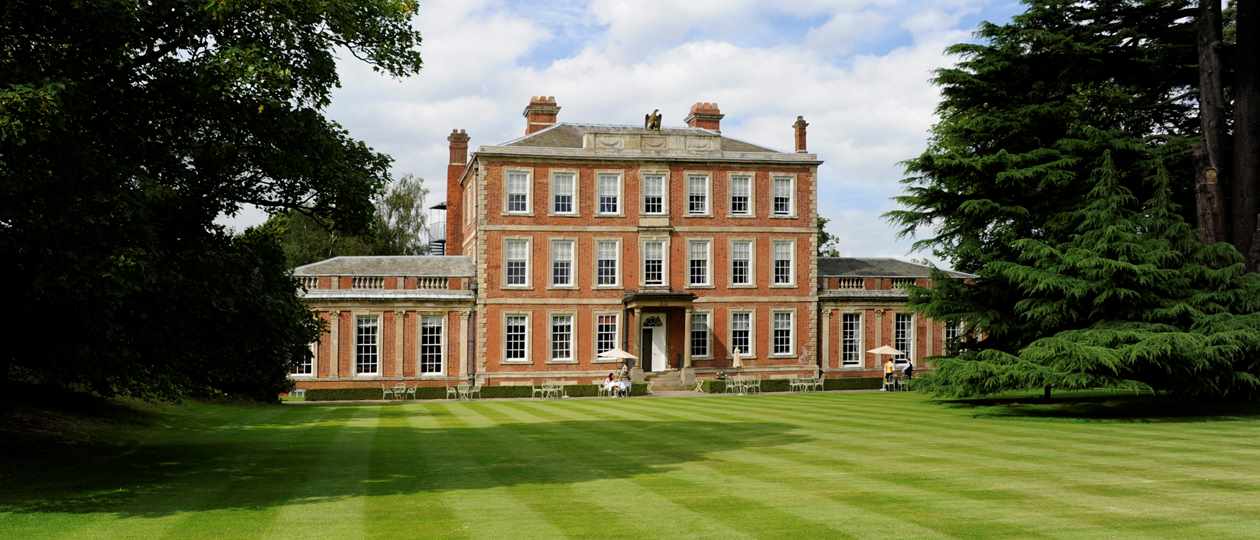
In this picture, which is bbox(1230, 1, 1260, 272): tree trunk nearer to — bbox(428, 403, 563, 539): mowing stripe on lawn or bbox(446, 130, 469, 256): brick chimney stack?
bbox(428, 403, 563, 539): mowing stripe on lawn

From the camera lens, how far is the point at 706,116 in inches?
1935

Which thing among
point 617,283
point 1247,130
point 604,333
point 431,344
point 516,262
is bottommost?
A: point 431,344

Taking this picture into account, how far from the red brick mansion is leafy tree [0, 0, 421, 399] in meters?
27.8

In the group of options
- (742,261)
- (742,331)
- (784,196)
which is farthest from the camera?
(784,196)

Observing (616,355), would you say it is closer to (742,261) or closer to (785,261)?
(742,261)

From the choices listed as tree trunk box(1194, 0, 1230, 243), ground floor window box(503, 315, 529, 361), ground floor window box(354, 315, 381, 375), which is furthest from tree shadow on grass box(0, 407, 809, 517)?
ground floor window box(503, 315, 529, 361)

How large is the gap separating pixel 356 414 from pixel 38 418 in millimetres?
9637

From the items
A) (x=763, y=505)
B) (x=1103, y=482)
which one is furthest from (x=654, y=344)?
(x=763, y=505)

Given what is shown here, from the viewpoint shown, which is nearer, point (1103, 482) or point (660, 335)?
point (1103, 482)

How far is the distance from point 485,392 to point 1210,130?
24.2 metres

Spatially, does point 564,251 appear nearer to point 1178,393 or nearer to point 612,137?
point 612,137

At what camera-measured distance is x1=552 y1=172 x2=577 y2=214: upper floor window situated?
45.3m

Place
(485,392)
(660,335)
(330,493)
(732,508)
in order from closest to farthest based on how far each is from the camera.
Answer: (732,508) < (330,493) < (485,392) < (660,335)

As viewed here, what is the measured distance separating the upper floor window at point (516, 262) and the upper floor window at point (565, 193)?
81.3 inches
